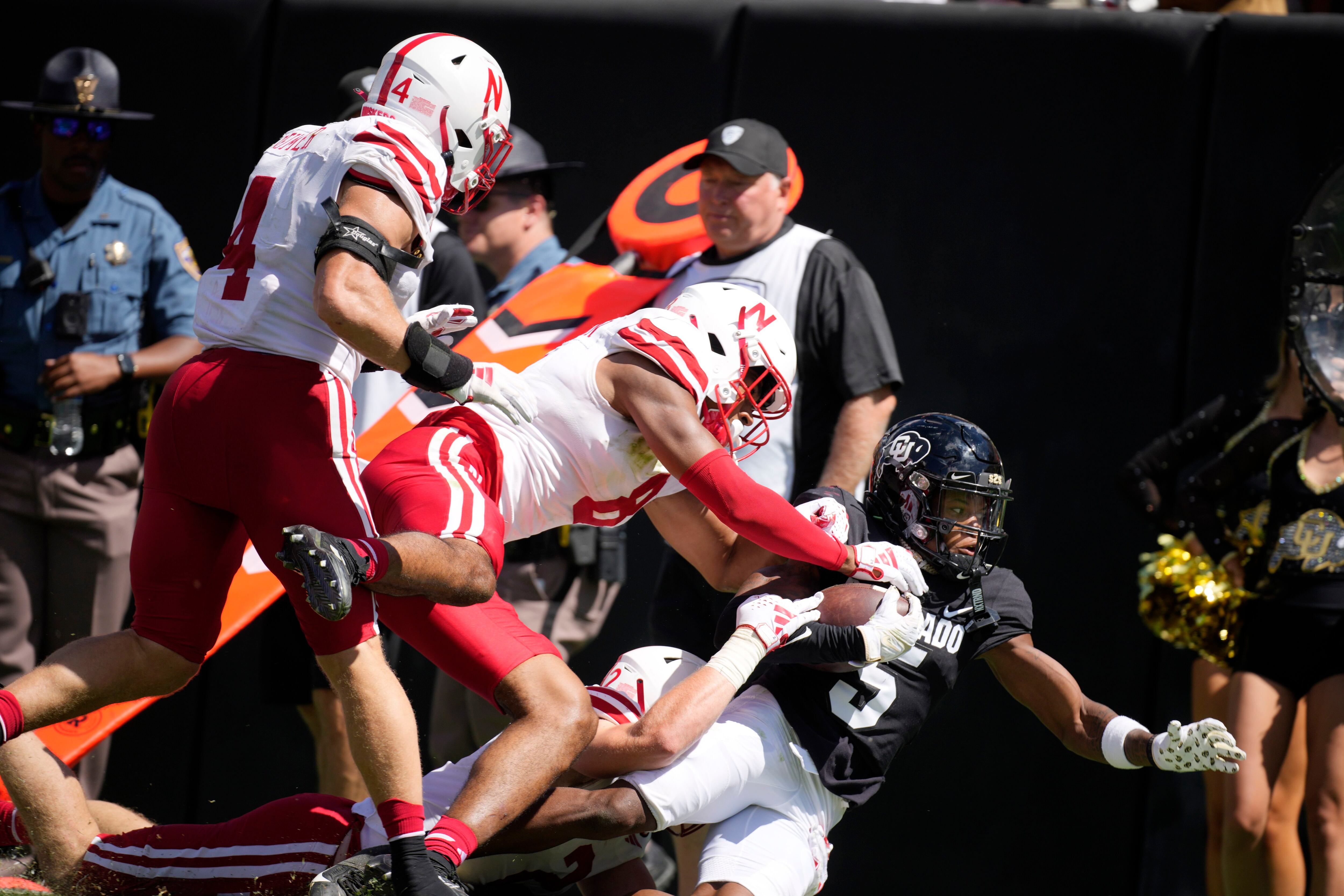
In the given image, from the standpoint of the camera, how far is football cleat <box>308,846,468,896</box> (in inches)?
99.6

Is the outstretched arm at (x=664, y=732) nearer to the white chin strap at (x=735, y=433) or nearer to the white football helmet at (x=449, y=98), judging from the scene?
the white chin strap at (x=735, y=433)

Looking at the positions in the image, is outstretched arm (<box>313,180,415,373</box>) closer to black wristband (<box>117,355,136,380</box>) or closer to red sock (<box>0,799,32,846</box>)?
red sock (<box>0,799,32,846</box>)

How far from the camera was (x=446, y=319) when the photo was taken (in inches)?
124

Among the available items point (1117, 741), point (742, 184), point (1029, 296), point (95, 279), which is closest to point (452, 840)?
point (1117, 741)

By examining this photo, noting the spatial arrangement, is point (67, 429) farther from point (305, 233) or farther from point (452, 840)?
point (452, 840)

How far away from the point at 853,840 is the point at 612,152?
101 inches

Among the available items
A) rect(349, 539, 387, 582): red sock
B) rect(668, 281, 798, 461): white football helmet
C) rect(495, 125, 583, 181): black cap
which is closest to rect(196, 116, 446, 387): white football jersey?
rect(349, 539, 387, 582): red sock

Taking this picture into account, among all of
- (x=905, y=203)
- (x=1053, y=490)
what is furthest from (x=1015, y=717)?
(x=905, y=203)

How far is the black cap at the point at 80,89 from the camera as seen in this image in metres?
4.66

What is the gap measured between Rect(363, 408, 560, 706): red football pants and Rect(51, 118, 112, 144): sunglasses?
230 centimetres

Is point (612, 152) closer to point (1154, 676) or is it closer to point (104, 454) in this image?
point (104, 454)

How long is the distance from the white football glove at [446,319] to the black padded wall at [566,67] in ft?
6.42

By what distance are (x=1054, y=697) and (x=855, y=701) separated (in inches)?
19.8

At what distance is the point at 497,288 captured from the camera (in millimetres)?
4875
